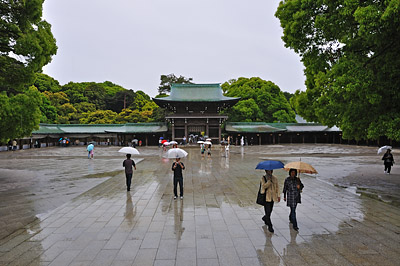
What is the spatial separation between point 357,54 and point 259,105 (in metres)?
42.6

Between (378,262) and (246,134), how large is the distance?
38.8 m

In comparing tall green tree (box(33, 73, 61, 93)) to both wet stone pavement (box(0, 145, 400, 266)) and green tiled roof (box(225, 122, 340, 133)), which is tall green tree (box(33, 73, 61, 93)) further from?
wet stone pavement (box(0, 145, 400, 266))

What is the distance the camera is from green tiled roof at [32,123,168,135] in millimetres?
40625

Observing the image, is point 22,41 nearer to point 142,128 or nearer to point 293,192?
point 293,192

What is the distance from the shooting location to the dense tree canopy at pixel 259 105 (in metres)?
48.3

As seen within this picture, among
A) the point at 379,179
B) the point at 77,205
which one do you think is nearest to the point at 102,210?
the point at 77,205

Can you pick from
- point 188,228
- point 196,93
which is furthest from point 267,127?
point 188,228

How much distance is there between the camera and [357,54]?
28.5 feet

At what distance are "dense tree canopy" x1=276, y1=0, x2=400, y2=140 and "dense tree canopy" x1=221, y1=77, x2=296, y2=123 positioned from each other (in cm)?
3758

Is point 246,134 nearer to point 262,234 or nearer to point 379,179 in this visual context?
point 379,179

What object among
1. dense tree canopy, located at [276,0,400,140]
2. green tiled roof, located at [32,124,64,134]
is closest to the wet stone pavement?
dense tree canopy, located at [276,0,400,140]

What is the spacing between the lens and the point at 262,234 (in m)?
5.32

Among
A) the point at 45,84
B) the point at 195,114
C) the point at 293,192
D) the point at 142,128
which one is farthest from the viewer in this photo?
the point at 45,84

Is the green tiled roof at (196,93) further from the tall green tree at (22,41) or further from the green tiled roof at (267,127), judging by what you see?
the tall green tree at (22,41)
